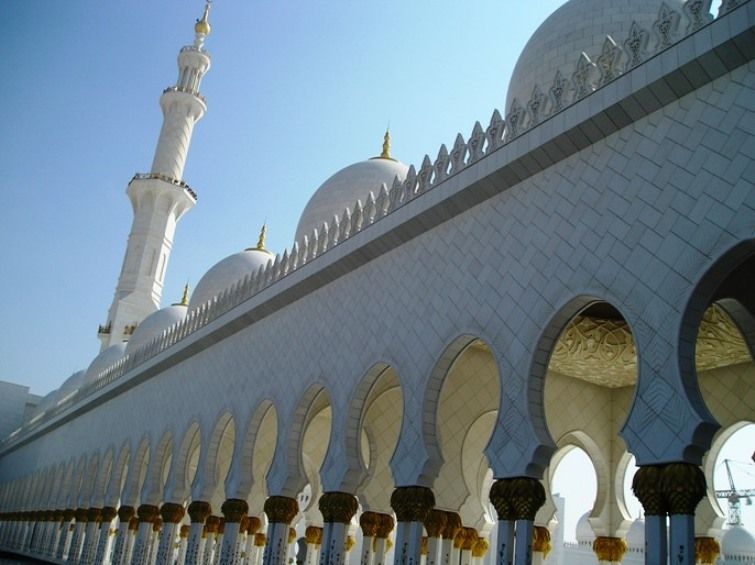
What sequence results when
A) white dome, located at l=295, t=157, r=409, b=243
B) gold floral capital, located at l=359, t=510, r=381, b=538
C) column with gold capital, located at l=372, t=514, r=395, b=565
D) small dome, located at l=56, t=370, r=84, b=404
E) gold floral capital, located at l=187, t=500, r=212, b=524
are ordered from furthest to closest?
small dome, located at l=56, t=370, r=84, b=404 < white dome, located at l=295, t=157, r=409, b=243 < gold floral capital, located at l=187, t=500, r=212, b=524 < column with gold capital, located at l=372, t=514, r=395, b=565 < gold floral capital, located at l=359, t=510, r=381, b=538

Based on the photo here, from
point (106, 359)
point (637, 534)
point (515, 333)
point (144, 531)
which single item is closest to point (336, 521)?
point (515, 333)

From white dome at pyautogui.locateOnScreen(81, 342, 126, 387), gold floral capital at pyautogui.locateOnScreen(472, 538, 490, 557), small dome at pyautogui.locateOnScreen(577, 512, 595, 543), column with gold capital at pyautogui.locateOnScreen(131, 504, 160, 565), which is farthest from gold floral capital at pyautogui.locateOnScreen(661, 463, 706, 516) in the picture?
white dome at pyautogui.locateOnScreen(81, 342, 126, 387)

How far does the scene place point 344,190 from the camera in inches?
540

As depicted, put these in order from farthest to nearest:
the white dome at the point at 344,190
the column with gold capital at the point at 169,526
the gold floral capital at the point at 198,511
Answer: the white dome at the point at 344,190, the column with gold capital at the point at 169,526, the gold floral capital at the point at 198,511

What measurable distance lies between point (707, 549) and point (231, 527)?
624 centimetres

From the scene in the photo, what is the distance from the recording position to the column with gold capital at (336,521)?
864 centimetres

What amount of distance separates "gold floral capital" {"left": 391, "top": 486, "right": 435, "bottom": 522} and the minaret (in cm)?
1948

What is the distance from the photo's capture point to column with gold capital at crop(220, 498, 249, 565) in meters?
10.9

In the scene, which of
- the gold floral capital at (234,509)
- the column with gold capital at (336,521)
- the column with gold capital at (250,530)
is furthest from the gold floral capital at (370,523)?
the column with gold capital at (250,530)

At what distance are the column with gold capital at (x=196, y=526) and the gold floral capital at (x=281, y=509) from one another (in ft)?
8.64

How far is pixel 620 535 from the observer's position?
10.5 m

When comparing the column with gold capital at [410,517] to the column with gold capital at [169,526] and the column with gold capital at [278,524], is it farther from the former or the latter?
the column with gold capital at [169,526]

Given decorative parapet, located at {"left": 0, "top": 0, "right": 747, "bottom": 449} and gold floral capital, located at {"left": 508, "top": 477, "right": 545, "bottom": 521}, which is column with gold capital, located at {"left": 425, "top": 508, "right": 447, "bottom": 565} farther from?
decorative parapet, located at {"left": 0, "top": 0, "right": 747, "bottom": 449}

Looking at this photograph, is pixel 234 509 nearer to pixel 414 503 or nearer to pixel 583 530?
pixel 414 503
